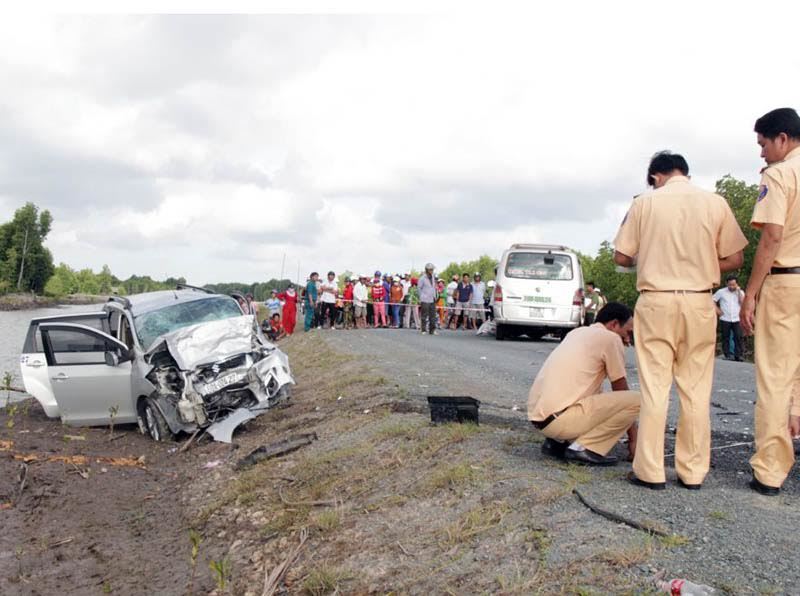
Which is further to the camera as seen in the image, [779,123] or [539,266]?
[539,266]

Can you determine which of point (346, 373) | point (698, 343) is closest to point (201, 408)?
point (346, 373)

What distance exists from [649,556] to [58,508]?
5.96 m

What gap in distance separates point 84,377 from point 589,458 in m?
7.94

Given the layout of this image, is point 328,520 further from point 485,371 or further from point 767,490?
point 485,371

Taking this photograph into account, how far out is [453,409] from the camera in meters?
7.40

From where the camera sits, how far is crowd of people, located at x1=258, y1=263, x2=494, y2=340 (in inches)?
962

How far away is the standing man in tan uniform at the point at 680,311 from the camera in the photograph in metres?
4.68

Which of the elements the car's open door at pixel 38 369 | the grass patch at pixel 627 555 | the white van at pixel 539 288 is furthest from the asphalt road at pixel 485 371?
the car's open door at pixel 38 369

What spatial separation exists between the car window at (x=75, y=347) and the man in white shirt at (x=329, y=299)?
43.2 ft

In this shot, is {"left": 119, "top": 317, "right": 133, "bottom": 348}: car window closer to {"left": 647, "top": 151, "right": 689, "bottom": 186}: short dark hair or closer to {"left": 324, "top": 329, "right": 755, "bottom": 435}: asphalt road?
{"left": 324, "top": 329, "right": 755, "bottom": 435}: asphalt road

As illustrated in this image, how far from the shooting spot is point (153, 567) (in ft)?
19.4

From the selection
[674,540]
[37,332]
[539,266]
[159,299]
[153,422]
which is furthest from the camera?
[539,266]

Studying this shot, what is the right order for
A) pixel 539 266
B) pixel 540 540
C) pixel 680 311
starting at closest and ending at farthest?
pixel 540 540 < pixel 680 311 < pixel 539 266

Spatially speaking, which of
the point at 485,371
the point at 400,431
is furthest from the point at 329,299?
the point at 400,431
